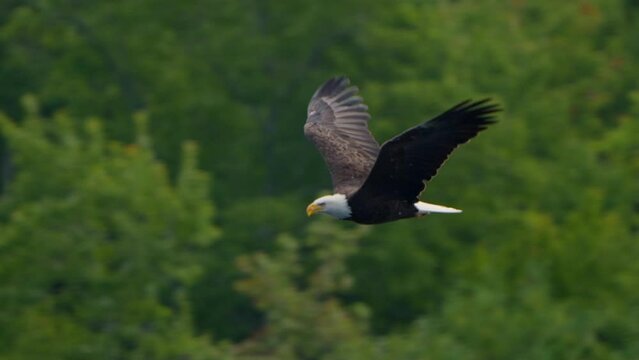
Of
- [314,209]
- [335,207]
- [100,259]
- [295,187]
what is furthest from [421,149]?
[295,187]

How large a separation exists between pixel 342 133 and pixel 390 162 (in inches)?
114

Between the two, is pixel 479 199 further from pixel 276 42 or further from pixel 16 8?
pixel 16 8

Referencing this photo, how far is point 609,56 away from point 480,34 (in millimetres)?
5452

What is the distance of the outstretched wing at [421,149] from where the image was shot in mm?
12508

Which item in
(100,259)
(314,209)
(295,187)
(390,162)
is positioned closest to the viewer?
(390,162)

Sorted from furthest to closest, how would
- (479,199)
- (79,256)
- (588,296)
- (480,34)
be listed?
(480,34)
(479,199)
(588,296)
(79,256)

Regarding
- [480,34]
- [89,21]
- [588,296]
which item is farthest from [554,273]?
[89,21]

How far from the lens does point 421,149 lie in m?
12.8

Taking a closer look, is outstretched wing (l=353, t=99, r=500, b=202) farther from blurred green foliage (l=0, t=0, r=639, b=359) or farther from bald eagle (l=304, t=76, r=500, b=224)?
blurred green foliage (l=0, t=0, r=639, b=359)

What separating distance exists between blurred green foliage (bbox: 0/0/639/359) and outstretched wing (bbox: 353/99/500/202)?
8.39m

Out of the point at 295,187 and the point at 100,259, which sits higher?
the point at 295,187

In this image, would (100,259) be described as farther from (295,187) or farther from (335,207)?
(335,207)

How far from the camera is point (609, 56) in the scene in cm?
3419

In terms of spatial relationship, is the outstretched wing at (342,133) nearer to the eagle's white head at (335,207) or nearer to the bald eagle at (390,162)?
the bald eagle at (390,162)
